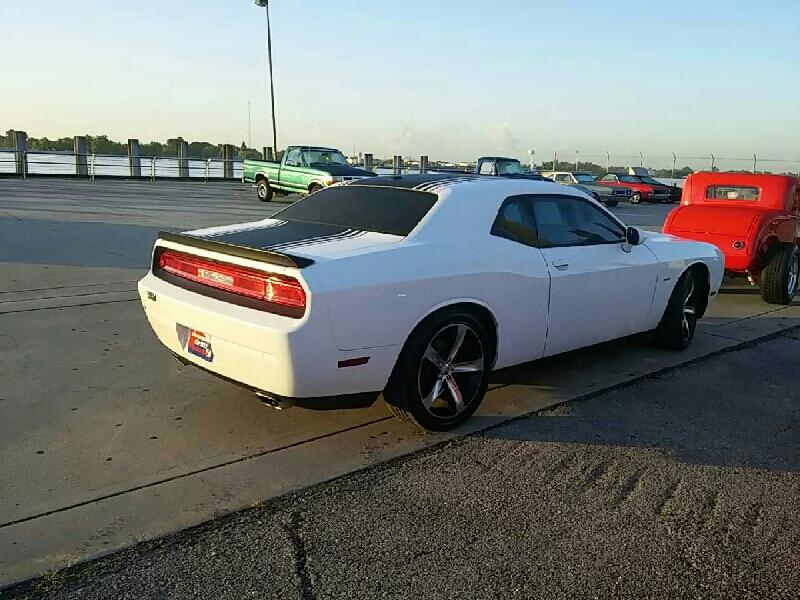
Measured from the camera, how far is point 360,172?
20.4m

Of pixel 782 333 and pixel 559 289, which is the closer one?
pixel 559 289

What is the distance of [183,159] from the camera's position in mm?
30734

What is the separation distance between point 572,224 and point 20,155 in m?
25.1

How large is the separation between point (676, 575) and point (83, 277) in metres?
6.95

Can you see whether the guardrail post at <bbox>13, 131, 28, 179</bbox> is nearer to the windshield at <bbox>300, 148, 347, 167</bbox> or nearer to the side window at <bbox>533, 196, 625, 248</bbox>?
the windshield at <bbox>300, 148, 347, 167</bbox>

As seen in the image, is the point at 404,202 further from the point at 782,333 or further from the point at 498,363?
the point at 782,333

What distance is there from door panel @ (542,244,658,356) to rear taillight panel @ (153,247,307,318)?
1.89 metres

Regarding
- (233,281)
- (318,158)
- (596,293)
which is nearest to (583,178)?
(318,158)

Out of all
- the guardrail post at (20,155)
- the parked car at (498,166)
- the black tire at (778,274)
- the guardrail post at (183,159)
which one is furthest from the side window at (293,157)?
the black tire at (778,274)

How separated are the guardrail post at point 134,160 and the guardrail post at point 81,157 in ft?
5.36

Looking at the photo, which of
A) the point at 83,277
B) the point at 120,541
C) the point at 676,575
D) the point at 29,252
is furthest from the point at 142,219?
the point at 676,575

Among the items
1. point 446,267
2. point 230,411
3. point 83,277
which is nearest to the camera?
point 446,267

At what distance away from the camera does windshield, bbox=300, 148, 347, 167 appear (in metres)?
20.7

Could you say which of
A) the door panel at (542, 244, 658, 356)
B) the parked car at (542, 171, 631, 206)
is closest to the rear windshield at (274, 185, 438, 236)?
the door panel at (542, 244, 658, 356)
